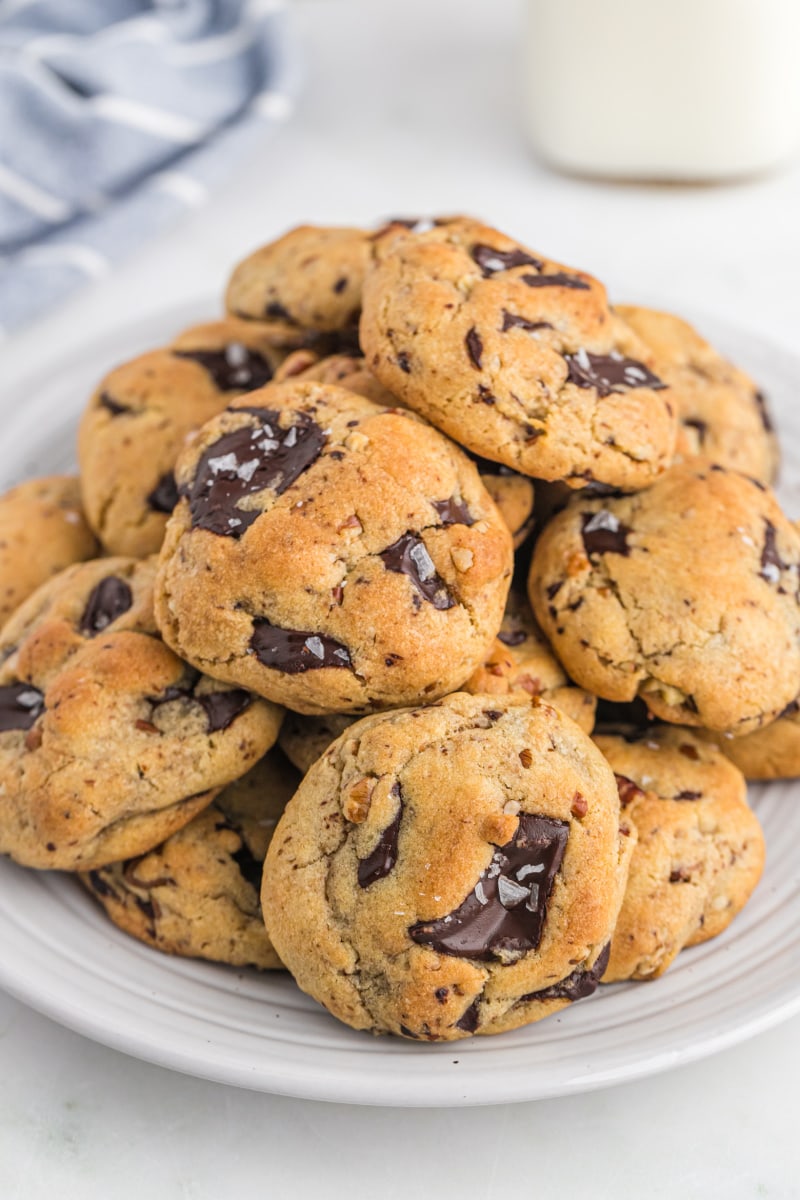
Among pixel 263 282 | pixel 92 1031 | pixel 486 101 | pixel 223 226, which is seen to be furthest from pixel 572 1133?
pixel 486 101

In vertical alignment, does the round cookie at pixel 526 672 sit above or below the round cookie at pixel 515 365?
below

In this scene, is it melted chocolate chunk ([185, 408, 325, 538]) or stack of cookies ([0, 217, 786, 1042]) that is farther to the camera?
melted chocolate chunk ([185, 408, 325, 538])

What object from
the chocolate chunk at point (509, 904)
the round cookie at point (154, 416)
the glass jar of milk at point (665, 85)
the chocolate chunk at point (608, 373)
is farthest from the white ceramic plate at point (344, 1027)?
the glass jar of milk at point (665, 85)

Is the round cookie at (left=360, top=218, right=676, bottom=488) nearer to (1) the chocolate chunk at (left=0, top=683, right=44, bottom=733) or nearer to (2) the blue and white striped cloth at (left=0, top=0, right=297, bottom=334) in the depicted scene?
(1) the chocolate chunk at (left=0, top=683, right=44, bottom=733)

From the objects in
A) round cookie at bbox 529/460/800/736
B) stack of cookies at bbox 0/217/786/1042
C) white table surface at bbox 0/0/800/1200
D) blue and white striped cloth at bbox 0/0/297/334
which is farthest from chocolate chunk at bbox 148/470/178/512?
blue and white striped cloth at bbox 0/0/297/334

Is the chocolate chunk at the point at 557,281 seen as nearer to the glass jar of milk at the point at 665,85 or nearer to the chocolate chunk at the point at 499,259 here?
the chocolate chunk at the point at 499,259

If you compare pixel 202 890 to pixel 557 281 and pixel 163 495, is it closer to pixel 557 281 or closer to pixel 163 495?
pixel 163 495
